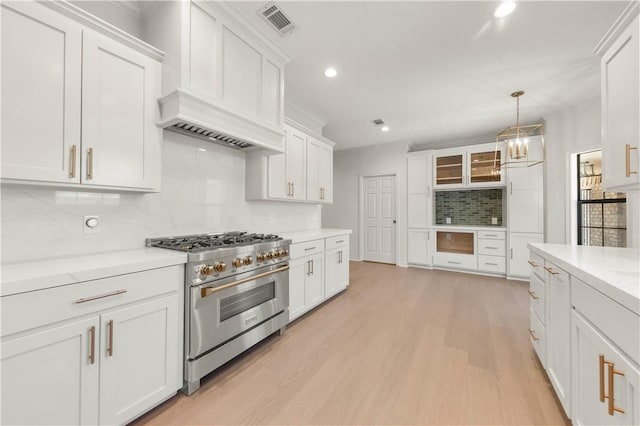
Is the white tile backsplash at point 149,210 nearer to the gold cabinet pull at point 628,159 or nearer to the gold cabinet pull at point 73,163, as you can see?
A: the gold cabinet pull at point 73,163

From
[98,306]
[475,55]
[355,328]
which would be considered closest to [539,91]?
[475,55]

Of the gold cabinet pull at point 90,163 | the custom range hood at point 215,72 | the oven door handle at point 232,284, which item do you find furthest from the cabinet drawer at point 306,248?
the gold cabinet pull at point 90,163

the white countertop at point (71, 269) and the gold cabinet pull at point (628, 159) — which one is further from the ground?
the gold cabinet pull at point (628, 159)

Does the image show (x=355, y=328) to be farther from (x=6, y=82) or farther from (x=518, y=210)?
(x=518, y=210)

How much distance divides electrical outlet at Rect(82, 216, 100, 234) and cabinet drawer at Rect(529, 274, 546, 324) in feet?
10.2

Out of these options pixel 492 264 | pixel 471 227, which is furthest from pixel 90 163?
pixel 492 264

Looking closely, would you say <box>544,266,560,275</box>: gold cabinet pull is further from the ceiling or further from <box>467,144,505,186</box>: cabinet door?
<box>467,144,505,186</box>: cabinet door

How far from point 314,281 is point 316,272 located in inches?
4.3

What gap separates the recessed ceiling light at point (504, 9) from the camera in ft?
6.22

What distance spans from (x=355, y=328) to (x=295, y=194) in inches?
67.0

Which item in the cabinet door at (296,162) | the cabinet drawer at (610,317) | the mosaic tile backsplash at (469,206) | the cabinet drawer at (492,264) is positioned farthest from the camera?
the mosaic tile backsplash at (469,206)

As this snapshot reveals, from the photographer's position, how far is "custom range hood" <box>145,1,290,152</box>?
171 centimetres

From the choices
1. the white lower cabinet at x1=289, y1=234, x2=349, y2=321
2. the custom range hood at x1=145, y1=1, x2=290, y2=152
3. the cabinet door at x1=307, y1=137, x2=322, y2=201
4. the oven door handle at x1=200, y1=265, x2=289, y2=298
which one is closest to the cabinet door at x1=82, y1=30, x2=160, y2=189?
the custom range hood at x1=145, y1=1, x2=290, y2=152

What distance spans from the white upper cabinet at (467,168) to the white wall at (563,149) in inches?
27.4
